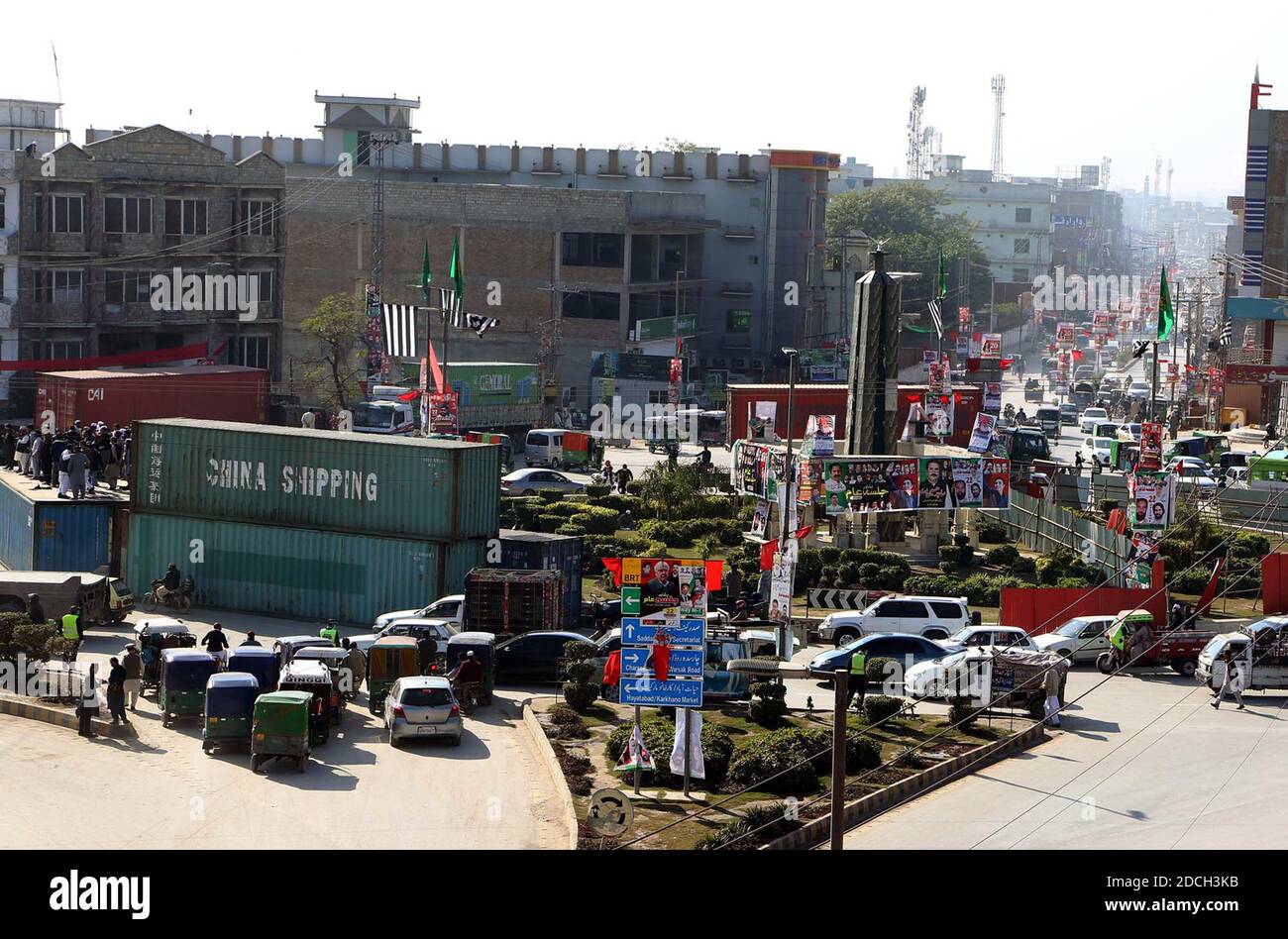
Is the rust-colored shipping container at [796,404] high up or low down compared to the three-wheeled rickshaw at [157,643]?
up

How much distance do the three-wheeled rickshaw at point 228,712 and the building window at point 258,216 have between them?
50537 millimetres

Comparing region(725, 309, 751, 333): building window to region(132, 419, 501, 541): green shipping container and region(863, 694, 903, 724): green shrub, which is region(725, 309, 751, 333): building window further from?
region(863, 694, 903, 724): green shrub

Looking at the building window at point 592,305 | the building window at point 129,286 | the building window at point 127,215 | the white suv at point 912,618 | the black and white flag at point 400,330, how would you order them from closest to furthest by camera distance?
the white suv at point 912,618 → the black and white flag at point 400,330 → the building window at point 127,215 → the building window at point 129,286 → the building window at point 592,305

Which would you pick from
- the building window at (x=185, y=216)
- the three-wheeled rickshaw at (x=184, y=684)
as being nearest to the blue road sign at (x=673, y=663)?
the three-wheeled rickshaw at (x=184, y=684)

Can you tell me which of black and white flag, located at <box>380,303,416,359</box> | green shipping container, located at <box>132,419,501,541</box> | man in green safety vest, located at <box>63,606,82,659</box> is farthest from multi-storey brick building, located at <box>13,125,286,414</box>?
man in green safety vest, located at <box>63,606,82,659</box>

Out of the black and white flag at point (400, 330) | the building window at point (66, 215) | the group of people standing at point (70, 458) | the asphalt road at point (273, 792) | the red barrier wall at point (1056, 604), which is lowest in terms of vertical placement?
the asphalt road at point (273, 792)

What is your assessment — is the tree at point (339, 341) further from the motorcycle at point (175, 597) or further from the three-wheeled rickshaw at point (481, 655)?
the three-wheeled rickshaw at point (481, 655)

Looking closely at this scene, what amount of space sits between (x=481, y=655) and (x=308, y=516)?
8.98m

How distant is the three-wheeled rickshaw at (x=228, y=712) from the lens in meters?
26.8

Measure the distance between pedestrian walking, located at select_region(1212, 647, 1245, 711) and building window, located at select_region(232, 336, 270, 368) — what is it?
52.2 m
